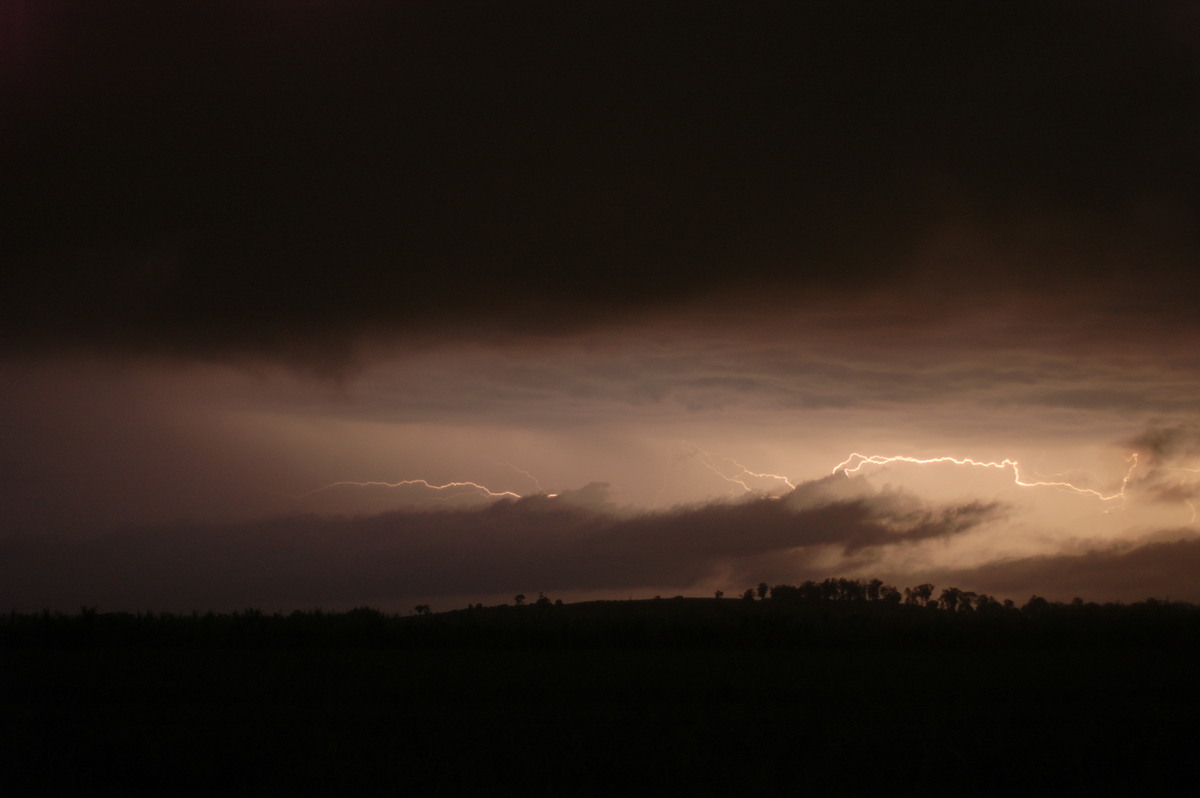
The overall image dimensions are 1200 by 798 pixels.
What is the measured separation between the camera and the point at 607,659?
Answer: 21.7 metres

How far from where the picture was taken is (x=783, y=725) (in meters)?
12.3

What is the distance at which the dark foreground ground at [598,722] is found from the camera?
9.41 m

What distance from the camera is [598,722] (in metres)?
12.5

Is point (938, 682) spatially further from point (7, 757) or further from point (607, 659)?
point (7, 757)

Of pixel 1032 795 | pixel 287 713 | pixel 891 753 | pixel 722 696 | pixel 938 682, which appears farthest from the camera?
pixel 938 682

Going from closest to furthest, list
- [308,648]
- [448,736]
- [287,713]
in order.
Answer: [448,736] → [287,713] → [308,648]

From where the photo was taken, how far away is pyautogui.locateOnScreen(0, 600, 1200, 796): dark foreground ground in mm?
9406

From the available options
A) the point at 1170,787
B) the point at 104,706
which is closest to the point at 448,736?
the point at 104,706

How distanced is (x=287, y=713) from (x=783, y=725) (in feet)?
26.7

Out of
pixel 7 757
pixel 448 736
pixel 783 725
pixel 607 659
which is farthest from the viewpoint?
pixel 607 659

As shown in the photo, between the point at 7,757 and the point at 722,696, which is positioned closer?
the point at 7,757

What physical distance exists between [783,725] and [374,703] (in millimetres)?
7188

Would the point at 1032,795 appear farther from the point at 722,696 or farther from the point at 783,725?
the point at 722,696

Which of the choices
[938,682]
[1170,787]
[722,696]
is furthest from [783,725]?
[938,682]
